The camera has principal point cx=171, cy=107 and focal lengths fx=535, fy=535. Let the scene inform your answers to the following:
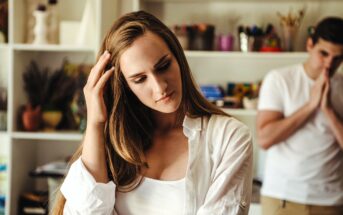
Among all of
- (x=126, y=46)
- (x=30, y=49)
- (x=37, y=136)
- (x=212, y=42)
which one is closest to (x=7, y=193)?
(x=37, y=136)

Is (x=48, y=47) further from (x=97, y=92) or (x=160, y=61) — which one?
(x=160, y=61)

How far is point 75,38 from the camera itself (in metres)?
3.03

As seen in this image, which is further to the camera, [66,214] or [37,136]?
[37,136]

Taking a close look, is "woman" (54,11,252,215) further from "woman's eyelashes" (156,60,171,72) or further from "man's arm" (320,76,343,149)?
"man's arm" (320,76,343,149)

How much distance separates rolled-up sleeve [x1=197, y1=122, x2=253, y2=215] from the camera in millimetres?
1239

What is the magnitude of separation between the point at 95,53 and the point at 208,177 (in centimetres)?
178

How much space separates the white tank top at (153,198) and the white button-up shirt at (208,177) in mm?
18

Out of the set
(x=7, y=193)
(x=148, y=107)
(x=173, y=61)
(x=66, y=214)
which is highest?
(x=173, y=61)


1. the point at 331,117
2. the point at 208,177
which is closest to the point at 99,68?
the point at 208,177

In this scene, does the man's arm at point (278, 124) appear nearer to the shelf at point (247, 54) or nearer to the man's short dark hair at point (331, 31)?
the man's short dark hair at point (331, 31)

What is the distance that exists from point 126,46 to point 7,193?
1.93 meters

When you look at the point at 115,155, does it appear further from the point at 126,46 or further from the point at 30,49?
the point at 30,49

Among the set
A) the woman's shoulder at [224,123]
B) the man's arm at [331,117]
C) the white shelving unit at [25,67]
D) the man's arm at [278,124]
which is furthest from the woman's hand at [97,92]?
the white shelving unit at [25,67]

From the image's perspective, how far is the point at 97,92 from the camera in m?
1.38
